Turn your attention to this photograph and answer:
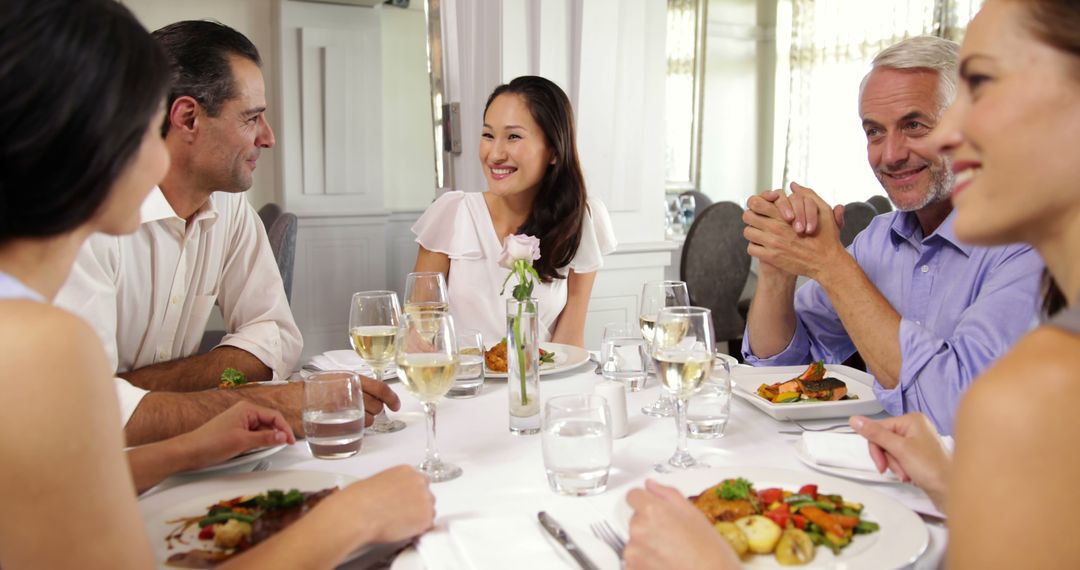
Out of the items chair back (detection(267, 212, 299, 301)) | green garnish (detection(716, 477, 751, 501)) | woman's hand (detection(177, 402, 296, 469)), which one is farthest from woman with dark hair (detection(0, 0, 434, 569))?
chair back (detection(267, 212, 299, 301))

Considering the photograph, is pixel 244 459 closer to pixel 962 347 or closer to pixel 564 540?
pixel 564 540

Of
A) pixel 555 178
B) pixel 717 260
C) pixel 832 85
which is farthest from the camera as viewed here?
pixel 832 85

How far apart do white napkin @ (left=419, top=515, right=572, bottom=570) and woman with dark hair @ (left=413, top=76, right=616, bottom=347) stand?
5.95 feet

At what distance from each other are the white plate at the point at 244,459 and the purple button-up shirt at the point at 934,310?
108 centimetres

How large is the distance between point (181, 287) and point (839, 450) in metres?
1.64

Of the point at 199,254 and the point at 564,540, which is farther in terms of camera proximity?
the point at 199,254

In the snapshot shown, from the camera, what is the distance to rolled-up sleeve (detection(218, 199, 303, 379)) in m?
2.18

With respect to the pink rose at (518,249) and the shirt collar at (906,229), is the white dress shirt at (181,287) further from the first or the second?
the shirt collar at (906,229)

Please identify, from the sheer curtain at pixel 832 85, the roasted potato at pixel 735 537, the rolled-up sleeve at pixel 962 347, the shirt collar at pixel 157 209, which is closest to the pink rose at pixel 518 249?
the roasted potato at pixel 735 537

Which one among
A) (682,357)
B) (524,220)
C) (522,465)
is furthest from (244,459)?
(524,220)

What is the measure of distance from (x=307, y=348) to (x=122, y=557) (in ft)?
17.8

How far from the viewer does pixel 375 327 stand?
167 centimetres

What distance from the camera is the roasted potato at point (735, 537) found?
91cm

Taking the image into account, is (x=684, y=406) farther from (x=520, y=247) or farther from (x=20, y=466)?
(x=20, y=466)
